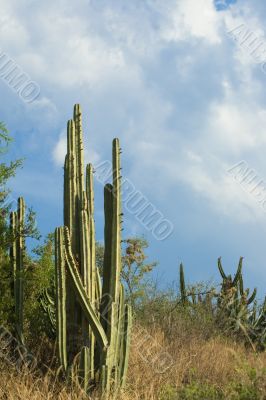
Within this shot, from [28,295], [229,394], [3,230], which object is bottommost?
[229,394]

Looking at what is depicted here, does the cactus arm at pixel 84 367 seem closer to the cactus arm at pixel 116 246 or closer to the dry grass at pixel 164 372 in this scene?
the dry grass at pixel 164 372

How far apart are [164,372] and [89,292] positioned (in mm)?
1747

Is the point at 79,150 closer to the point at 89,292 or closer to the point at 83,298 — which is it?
the point at 89,292

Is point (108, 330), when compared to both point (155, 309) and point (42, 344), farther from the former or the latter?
point (155, 309)

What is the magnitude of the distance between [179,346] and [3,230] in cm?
354

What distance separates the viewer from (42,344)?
873 centimetres

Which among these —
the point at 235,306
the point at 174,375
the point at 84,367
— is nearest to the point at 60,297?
the point at 84,367

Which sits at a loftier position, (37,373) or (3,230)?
(3,230)

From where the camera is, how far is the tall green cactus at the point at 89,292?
291 inches

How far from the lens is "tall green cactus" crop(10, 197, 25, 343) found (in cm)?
835

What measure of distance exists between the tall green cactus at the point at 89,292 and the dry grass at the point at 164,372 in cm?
33

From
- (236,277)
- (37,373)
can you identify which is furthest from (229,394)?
(236,277)

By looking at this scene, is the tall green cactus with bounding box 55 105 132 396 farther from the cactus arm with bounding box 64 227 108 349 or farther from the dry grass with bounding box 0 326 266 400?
the dry grass with bounding box 0 326 266 400

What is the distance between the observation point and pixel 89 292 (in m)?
7.64
